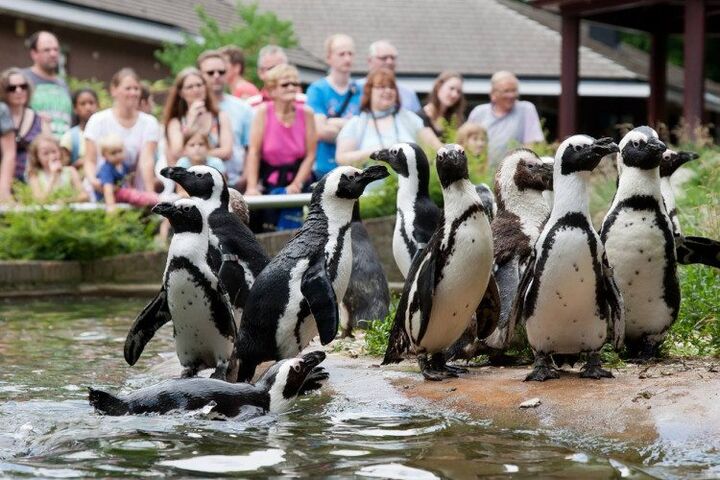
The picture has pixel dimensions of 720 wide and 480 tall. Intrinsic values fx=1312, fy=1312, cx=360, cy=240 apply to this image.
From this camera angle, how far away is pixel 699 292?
6.55 m

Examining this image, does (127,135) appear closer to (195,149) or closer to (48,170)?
(48,170)

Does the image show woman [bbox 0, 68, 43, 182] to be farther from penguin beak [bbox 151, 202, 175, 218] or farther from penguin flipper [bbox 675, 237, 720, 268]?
penguin flipper [bbox 675, 237, 720, 268]

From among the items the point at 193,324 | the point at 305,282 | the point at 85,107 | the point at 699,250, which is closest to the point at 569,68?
the point at 85,107

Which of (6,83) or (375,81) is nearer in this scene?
(375,81)

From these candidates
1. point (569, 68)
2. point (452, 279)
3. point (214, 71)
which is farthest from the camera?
point (569, 68)

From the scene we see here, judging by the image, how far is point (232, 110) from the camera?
36.9 ft

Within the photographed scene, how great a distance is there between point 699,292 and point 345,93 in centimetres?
541

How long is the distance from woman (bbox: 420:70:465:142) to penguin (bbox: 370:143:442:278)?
4.03 m

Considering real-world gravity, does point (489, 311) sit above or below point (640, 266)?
below

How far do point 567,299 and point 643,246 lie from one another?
20.6 inches

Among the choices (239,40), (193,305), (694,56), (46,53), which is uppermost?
(239,40)

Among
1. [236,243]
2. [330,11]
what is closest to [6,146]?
[236,243]

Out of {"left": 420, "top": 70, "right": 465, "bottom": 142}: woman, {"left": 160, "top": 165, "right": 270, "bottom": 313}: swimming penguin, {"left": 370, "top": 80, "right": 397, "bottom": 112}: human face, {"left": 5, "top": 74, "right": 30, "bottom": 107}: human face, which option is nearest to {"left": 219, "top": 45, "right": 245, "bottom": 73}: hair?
{"left": 5, "top": 74, "right": 30, "bottom": 107}: human face

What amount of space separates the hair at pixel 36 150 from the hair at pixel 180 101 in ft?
4.09
